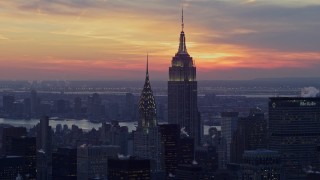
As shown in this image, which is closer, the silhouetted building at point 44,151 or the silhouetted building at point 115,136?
the silhouetted building at point 44,151

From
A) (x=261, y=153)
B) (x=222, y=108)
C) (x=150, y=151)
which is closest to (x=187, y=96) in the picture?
(x=222, y=108)

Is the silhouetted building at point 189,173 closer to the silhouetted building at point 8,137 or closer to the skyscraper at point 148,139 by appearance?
the skyscraper at point 148,139

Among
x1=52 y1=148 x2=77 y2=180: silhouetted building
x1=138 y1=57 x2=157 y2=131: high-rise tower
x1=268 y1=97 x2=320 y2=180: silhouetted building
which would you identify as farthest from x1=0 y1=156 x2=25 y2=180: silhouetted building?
x1=268 y1=97 x2=320 y2=180: silhouetted building

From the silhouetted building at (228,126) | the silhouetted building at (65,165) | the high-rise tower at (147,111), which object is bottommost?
the silhouetted building at (65,165)

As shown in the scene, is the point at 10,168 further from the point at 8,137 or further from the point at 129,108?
the point at 129,108

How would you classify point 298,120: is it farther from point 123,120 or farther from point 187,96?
point 123,120

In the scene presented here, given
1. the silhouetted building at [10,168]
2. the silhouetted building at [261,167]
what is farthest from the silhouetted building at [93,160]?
the silhouetted building at [261,167]
